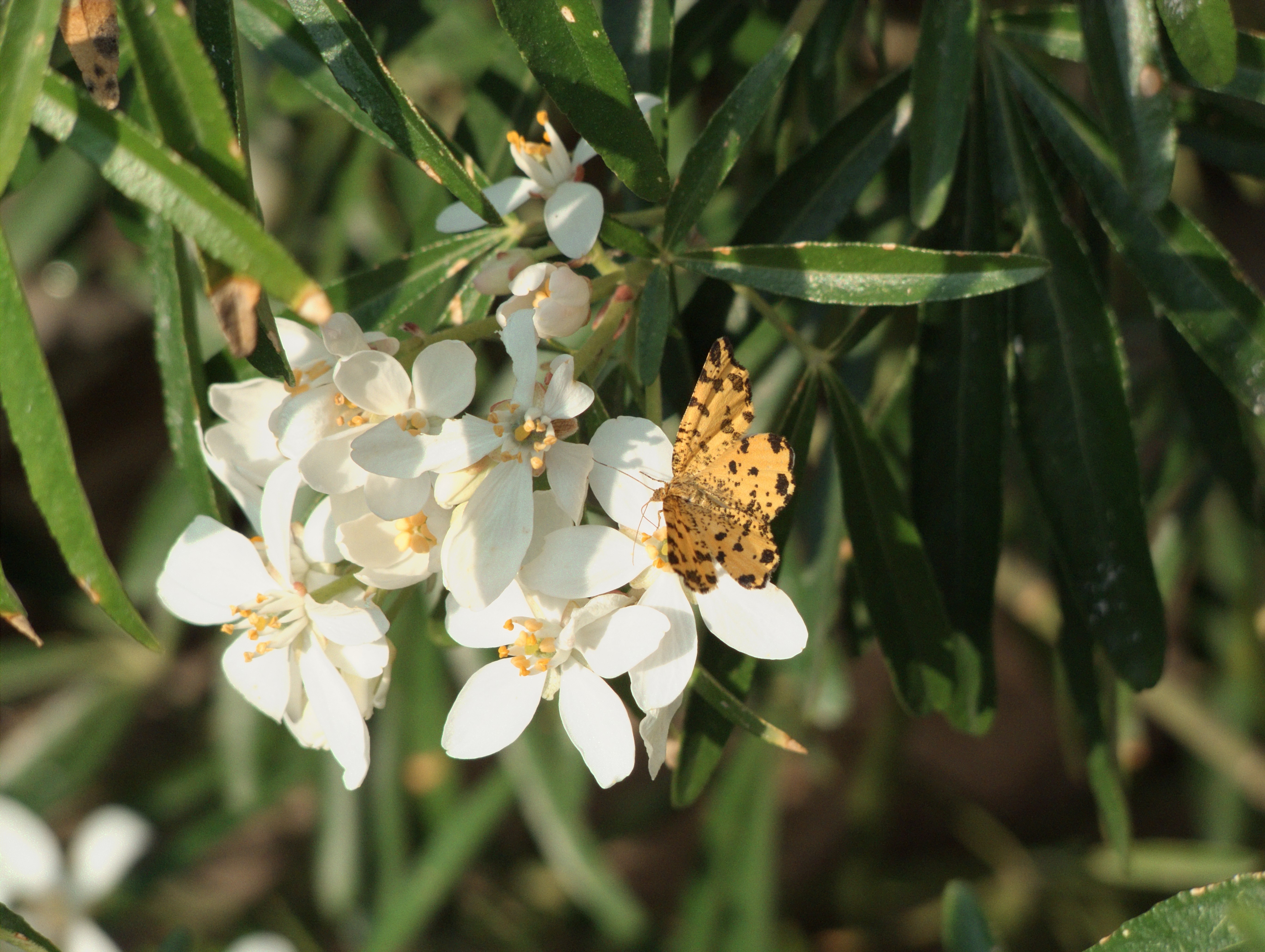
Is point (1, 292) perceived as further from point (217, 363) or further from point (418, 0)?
point (418, 0)

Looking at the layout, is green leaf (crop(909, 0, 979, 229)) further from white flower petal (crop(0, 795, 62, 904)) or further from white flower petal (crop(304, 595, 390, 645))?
white flower petal (crop(0, 795, 62, 904))

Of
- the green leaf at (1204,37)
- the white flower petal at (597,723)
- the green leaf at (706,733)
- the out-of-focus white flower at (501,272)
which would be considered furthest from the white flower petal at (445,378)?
the green leaf at (1204,37)

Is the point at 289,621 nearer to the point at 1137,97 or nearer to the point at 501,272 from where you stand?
the point at 501,272

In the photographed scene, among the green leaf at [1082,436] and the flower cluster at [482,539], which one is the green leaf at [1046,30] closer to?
the green leaf at [1082,436]

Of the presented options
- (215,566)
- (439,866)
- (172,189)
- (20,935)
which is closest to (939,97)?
(172,189)

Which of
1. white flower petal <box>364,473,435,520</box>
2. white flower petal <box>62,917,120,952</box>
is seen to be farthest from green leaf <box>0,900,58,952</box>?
white flower petal <box>62,917,120,952</box>
